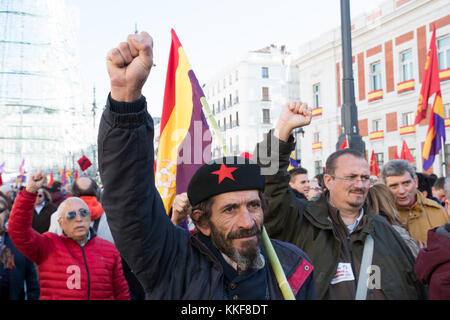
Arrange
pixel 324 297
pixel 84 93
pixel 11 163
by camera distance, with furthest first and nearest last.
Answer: pixel 84 93 < pixel 11 163 < pixel 324 297

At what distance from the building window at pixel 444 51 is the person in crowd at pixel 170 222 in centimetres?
2365

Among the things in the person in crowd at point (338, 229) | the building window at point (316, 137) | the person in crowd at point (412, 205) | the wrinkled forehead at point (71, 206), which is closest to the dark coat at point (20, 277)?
the wrinkled forehead at point (71, 206)

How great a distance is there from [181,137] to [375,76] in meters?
26.9

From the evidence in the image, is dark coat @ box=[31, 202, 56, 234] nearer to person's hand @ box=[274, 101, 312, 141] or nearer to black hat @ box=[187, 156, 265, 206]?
person's hand @ box=[274, 101, 312, 141]

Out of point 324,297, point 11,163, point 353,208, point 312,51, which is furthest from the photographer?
point 11,163

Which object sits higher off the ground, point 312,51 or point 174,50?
point 312,51

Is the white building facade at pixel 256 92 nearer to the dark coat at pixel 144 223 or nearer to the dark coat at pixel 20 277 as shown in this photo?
the dark coat at pixel 20 277

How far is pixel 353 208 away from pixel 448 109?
21.8 metres

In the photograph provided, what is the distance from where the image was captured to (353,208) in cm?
312

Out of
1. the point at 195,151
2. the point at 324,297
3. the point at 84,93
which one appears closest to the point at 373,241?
the point at 324,297

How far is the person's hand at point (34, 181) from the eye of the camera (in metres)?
3.42

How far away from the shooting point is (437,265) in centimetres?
235

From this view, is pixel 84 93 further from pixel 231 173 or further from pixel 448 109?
pixel 231 173

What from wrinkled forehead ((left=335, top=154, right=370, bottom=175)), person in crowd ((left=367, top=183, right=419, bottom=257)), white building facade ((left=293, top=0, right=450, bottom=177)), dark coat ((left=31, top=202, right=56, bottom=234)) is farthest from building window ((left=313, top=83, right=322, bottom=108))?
wrinkled forehead ((left=335, top=154, right=370, bottom=175))
